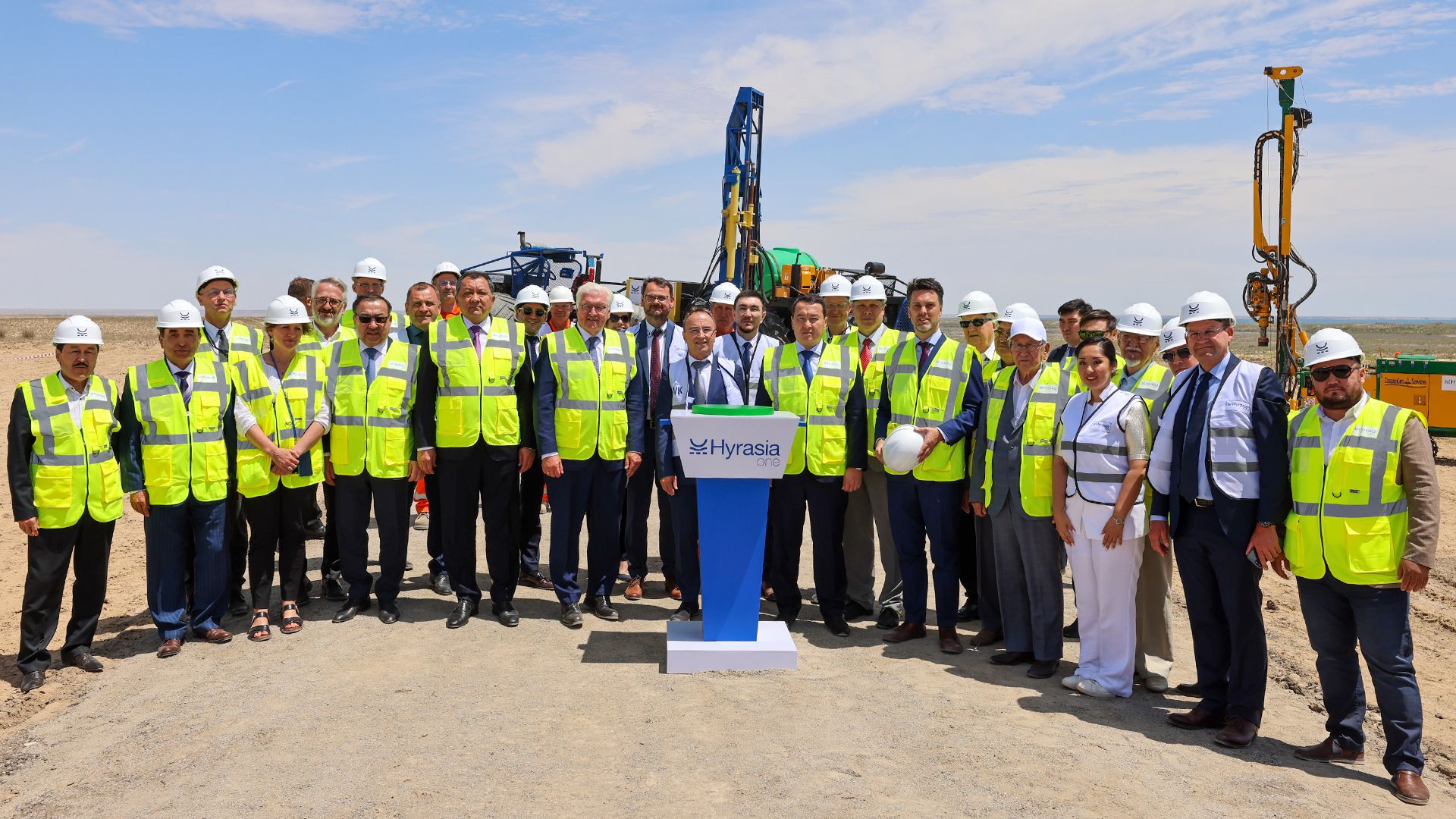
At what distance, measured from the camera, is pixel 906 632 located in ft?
18.8

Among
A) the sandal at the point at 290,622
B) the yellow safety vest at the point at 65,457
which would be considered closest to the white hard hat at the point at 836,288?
the sandal at the point at 290,622

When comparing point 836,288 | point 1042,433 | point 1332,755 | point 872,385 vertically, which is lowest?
point 1332,755

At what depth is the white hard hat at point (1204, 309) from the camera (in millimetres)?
4398

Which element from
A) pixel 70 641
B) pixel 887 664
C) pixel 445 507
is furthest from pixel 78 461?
pixel 887 664

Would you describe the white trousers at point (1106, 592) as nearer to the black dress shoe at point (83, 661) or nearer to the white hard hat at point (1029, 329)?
the white hard hat at point (1029, 329)

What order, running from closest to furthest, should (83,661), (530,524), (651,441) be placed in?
(83,661), (651,441), (530,524)

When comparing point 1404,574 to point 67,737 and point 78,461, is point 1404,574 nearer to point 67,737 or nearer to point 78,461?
point 67,737

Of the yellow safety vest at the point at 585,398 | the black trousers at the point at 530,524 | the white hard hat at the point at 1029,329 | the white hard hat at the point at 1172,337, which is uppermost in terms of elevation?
the white hard hat at the point at 1029,329

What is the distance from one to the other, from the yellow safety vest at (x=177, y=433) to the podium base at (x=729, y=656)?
9.25 ft

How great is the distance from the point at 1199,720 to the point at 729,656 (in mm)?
2293

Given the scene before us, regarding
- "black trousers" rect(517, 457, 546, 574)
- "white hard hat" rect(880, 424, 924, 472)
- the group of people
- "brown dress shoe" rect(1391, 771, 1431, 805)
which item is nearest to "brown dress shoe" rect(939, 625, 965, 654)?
the group of people

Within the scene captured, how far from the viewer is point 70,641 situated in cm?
534

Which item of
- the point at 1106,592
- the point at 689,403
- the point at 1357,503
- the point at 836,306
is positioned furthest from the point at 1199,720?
the point at 836,306

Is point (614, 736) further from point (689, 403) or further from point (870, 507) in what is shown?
point (870, 507)
